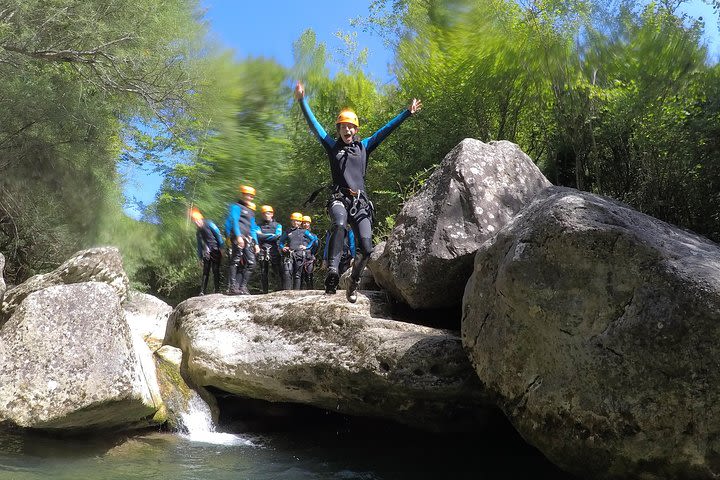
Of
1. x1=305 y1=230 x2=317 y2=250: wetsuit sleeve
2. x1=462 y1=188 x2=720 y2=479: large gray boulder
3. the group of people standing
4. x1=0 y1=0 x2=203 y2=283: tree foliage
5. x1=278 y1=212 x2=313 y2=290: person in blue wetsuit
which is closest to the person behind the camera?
x1=462 y1=188 x2=720 y2=479: large gray boulder

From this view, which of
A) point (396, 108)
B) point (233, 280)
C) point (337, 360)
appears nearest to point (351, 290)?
point (337, 360)

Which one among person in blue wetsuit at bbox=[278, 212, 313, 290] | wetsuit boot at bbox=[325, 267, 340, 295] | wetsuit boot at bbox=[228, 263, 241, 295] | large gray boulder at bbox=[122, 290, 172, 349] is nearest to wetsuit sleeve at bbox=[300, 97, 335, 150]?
wetsuit boot at bbox=[325, 267, 340, 295]

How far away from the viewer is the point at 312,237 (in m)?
11.7

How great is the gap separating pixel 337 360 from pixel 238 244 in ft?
13.8

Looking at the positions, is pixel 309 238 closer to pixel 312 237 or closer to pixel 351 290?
pixel 312 237

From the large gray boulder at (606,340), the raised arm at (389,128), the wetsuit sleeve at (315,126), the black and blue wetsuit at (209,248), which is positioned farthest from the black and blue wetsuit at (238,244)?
the large gray boulder at (606,340)

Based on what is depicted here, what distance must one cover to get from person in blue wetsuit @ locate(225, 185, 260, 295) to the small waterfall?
10.6 feet

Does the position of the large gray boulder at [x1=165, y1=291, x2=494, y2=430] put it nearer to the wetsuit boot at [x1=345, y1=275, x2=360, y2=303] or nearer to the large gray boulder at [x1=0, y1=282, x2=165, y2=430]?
the wetsuit boot at [x1=345, y1=275, x2=360, y2=303]

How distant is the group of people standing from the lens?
19.4ft

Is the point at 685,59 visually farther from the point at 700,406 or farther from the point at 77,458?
the point at 77,458

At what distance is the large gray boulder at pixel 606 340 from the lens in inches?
131

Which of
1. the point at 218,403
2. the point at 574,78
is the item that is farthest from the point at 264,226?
the point at 574,78

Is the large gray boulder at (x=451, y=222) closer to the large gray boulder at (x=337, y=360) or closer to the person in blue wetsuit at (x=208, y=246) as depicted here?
the large gray boulder at (x=337, y=360)

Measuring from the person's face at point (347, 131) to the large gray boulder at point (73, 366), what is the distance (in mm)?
2753
